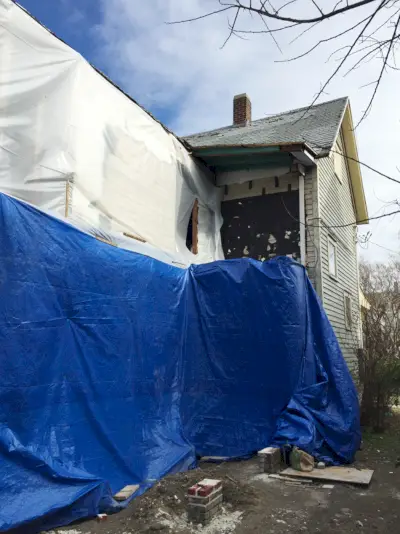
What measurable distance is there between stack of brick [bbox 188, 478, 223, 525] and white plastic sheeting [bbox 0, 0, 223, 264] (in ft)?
10.9

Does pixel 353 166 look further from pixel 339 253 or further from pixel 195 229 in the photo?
pixel 195 229

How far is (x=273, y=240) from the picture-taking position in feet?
31.7

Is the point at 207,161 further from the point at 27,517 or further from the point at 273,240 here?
the point at 27,517

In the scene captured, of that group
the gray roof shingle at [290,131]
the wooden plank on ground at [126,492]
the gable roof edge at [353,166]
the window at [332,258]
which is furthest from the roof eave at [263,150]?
the wooden plank on ground at [126,492]

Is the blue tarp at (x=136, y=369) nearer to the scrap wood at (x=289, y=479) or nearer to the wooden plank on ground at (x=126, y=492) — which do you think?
the wooden plank on ground at (x=126, y=492)

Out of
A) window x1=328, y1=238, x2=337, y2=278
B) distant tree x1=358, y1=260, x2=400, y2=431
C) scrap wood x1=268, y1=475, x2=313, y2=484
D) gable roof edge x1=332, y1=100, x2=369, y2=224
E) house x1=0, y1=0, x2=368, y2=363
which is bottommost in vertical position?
scrap wood x1=268, y1=475, x2=313, y2=484

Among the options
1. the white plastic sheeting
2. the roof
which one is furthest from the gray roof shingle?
the white plastic sheeting

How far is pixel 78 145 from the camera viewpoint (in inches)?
243

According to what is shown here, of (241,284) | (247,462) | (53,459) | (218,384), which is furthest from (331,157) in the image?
(53,459)

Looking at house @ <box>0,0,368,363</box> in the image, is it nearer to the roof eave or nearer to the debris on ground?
the roof eave

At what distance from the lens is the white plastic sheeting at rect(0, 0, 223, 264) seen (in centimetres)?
546

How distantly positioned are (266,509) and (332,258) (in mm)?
7309

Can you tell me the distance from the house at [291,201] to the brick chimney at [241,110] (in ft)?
→ 9.16

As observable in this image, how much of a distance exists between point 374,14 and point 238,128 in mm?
11632
